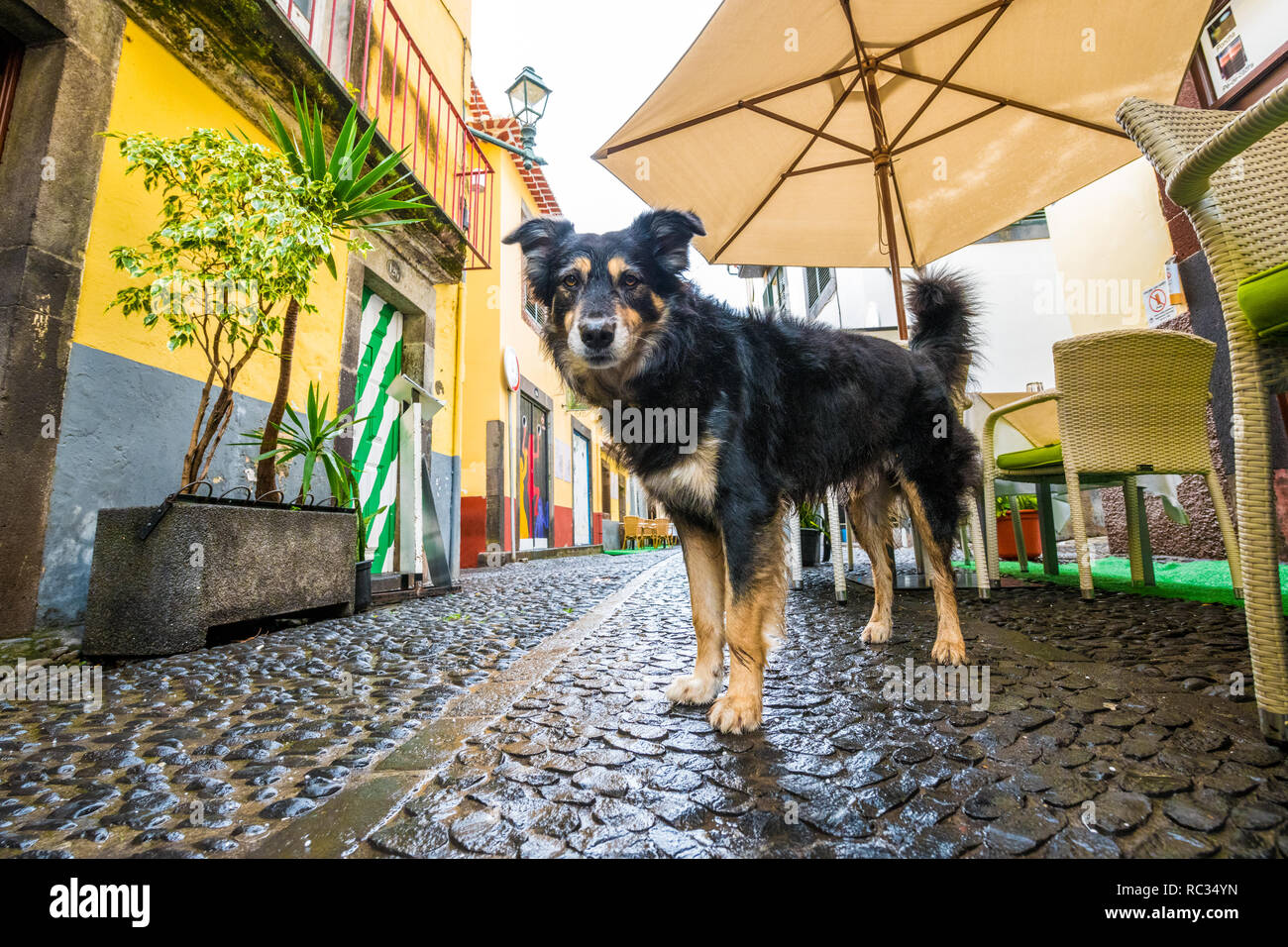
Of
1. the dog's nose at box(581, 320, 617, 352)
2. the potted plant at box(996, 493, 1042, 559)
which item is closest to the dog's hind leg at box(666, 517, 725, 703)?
the dog's nose at box(581, 320, 617, 352)

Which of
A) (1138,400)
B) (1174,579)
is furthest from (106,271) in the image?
(1174,579)

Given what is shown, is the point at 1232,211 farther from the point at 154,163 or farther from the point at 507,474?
the point at 507,474

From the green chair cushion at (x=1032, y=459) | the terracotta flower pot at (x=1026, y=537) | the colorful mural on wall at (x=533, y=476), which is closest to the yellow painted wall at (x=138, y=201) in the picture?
the green chair cushion at (x=1032, y=459)

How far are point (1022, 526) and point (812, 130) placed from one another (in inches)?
203

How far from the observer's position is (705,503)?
72.8 inches

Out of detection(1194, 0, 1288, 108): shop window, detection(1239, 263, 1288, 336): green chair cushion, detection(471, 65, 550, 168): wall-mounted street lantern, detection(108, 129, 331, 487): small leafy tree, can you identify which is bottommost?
detection(1239, 263, 1288, 336): green chair cushion

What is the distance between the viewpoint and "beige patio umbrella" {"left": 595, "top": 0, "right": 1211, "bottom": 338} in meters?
3.52

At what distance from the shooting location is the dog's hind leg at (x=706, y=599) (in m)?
1.95

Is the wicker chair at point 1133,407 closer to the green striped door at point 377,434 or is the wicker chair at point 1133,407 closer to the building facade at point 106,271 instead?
the building facade at point 106,271

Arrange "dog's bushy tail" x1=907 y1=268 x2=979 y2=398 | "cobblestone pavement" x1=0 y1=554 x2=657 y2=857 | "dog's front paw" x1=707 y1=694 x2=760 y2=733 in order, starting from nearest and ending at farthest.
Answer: "cobblestone pavement" x1=0 y1=554 x2=657 y2=857, "dog's front paw" x1=707 y1=694 x2=760 y2=733, "dog's bushy tail" x1=907 y1=268 x2=979 y2=398

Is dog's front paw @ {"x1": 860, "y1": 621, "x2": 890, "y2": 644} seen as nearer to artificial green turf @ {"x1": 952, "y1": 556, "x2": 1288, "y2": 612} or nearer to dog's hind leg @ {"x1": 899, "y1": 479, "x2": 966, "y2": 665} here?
dog's hind leg @ {"x1": 899, "y1": 479, "x2": 966, "y2": 665}

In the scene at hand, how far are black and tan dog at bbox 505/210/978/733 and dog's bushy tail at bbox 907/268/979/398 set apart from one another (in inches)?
12.3

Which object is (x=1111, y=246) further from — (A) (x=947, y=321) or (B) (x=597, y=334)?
(B) (x=597, y=334)
